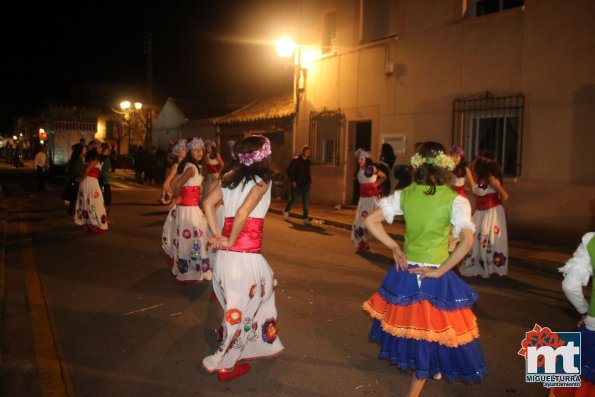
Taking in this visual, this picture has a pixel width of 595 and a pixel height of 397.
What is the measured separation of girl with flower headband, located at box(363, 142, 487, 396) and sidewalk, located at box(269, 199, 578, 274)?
601 centimetres

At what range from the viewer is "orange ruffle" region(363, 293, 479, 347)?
341cm

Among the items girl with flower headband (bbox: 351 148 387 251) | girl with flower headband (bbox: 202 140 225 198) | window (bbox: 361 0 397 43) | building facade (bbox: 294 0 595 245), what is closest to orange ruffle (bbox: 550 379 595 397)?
girl with flower headband (bbox: 202 140 225 198)

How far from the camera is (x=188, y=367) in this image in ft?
14.7

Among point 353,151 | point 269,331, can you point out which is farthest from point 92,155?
point 353,151

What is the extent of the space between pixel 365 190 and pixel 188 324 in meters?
4.91

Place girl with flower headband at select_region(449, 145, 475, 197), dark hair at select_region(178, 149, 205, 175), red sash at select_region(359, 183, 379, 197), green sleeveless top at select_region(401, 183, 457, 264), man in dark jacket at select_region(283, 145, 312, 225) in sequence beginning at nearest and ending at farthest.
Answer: green sleeveless top at select_region(401, 183, 457, 264)
dark hair at select_region(178, 149, 205, 175)
girl with flower headband at select_region(449, 145, 475, 197)
red sash at select_region(359, 183, 379, 197)
man in dark jacket at select_region(283, 145, 312, 225)

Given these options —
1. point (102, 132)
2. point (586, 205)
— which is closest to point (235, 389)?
point (586, 205)

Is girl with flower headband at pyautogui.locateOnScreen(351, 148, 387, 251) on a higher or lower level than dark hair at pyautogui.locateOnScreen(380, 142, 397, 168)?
lower

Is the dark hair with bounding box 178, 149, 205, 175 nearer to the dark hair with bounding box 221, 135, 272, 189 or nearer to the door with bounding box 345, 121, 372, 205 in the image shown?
the dark hair with bounding box 221, 135, 272, 189

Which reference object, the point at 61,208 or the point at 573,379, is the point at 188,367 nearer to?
the point at 573,379

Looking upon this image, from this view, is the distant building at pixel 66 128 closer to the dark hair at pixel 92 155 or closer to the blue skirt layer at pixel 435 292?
the dark hair at pixel 92 155

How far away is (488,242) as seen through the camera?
26.3 feet

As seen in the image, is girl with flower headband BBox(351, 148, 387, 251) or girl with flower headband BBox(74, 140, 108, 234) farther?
girl with flower headband BBox(74, 140, 108, 234)
